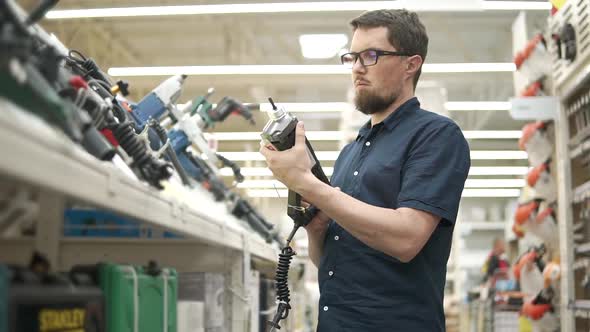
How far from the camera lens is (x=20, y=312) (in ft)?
3.62

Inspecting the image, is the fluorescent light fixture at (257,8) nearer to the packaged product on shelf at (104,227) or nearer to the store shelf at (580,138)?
the store shelf at (580,138)

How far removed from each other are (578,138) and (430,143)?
1.99 m

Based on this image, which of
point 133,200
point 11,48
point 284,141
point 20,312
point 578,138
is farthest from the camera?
point 578,138

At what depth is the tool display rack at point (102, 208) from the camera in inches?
34.8

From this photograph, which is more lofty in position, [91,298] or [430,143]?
[430,143]

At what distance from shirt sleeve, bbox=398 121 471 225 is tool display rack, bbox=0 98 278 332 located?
56cm

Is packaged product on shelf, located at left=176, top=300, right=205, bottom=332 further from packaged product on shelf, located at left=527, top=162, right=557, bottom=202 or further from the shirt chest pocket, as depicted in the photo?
packaged product on shelf, located at left=527, top=162, right=557, bottom=202

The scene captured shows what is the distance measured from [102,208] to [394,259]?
84 centimetres

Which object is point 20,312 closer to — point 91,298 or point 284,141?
point 91,298

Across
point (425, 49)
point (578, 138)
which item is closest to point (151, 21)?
point (578, 138)

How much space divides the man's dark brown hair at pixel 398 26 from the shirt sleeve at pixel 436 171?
9.7 inches

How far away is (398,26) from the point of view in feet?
6.40

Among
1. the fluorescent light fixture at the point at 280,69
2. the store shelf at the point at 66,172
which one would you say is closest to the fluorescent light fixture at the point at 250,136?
the fluorescent light fixture at the point at 280,69

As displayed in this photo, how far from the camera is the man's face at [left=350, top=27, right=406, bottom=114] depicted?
1.93m
